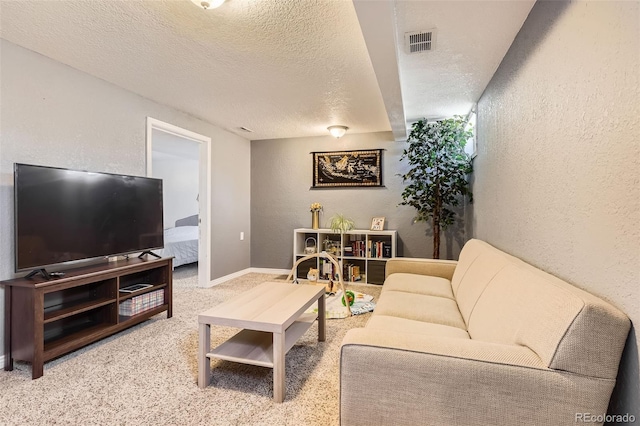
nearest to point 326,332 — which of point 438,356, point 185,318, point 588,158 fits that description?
point 185,318

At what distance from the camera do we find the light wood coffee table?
1639 millimetres

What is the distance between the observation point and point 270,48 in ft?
6.97

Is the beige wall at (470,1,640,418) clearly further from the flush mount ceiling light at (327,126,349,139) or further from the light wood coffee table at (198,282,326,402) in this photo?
the flush mount ceiling light at (327,126,349,139)

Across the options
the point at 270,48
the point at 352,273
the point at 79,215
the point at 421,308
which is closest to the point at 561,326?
the point at 421,308

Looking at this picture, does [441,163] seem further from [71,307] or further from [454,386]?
[71,307]

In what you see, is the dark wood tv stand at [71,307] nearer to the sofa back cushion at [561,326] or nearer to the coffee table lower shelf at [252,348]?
the coffee table lower shelf at [252,348]

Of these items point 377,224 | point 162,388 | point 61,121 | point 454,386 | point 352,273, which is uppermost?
point 61,121

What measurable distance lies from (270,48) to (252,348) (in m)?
2.03

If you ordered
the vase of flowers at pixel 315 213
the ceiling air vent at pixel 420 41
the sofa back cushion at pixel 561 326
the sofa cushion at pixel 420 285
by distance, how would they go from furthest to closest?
the vase of flowers at pixel 315 213, the sofa cushion at pixel 420 285, the ceiling air vent at pixel 420 41, the sofa back cushion at pixel 561 326

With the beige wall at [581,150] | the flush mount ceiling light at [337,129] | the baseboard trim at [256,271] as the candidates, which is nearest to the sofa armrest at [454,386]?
the beige wall at [581,150]

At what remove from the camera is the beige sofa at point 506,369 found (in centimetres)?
94

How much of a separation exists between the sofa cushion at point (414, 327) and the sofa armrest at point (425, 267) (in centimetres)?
126

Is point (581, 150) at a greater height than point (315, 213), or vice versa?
point (581, 150)

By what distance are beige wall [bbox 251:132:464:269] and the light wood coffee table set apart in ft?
8.54
